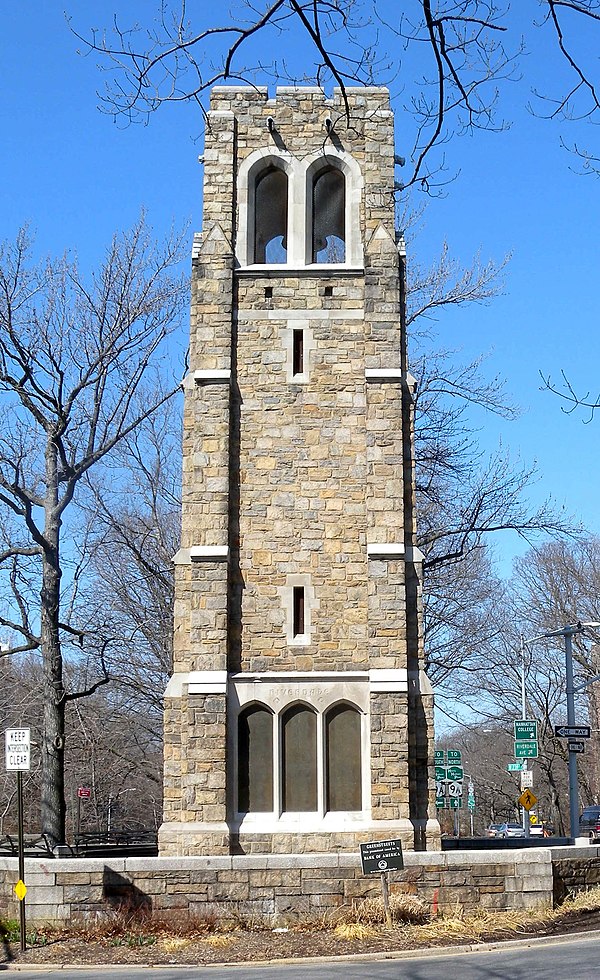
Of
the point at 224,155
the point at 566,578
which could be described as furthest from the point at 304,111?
the point at 566,578

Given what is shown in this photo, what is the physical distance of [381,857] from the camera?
13.4 m

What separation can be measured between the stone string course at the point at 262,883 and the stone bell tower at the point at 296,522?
2.31 meters

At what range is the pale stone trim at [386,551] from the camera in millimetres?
17516

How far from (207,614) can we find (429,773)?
416cm

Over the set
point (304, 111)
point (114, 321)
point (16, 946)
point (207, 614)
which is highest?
point (304, 111)

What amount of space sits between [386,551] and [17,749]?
6516 millimetres

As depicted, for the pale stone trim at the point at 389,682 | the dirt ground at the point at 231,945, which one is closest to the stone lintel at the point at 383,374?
the pale stone trim at the point at 389,682

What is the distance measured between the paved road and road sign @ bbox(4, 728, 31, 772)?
2284 millimetres

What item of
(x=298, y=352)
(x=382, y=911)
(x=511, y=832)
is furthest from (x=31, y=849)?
(x=511, y=832)

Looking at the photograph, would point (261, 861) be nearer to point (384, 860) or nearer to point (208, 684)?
point (384, 860)

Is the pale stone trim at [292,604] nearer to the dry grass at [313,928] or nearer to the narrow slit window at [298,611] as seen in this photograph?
the narrow slit window at [298,611]

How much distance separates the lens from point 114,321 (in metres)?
24.0

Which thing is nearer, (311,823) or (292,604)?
(311,823)

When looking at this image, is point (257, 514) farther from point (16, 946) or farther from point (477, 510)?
point (477, 510)
